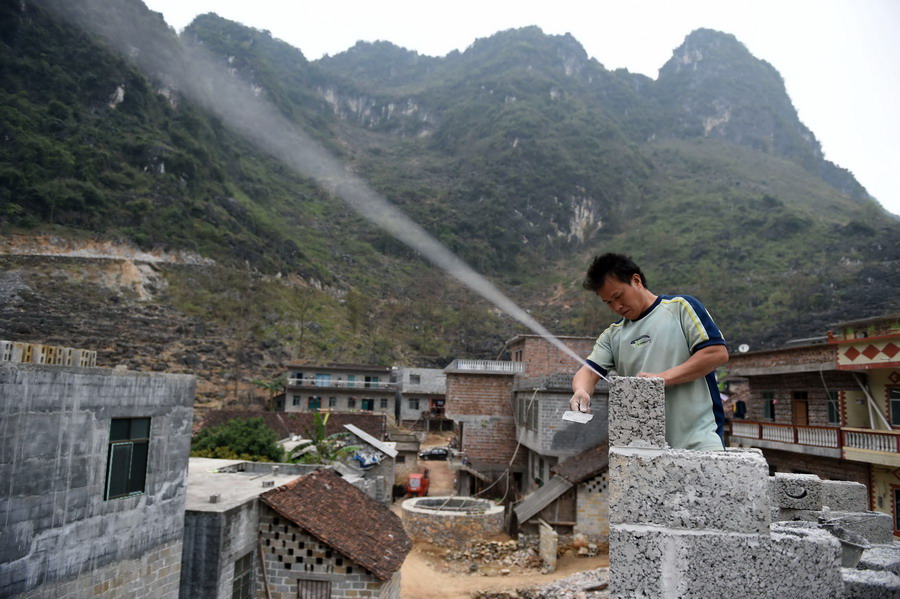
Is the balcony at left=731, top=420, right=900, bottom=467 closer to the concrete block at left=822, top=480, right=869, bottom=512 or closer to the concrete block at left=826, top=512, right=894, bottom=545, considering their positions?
the concrete block at left=822, top=480, right=869, bottom=512

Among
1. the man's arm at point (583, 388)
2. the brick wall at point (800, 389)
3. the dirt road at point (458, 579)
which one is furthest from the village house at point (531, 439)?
the man's arm at point (583, 388)

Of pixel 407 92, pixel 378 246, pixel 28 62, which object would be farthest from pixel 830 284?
pixel 407 92

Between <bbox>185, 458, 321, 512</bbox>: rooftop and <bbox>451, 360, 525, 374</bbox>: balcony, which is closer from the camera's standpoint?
<bbox>185, 458, 321, 512</bbox>: rooftop

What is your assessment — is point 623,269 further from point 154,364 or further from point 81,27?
point 81,27

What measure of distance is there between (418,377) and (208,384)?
1781cm

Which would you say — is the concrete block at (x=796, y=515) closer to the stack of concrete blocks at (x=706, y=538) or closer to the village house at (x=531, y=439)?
the stack of concrete blocks at (x=706, y=538)

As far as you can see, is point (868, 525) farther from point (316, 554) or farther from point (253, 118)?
point (253, 118)

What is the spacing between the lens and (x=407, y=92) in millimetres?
177250

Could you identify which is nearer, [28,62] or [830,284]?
[830,284]

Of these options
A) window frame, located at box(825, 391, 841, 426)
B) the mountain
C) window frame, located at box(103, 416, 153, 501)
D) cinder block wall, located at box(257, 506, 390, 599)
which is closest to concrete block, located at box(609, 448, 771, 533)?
window frame, located at box(103, 416, 153, 501)

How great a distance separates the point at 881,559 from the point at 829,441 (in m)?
16.6

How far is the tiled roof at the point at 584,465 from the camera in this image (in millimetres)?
18969

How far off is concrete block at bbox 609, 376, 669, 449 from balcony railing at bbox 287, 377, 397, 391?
45.5 meters

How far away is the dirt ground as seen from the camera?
16406mm
